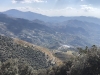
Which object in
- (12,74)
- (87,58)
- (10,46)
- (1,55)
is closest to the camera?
(87,58)

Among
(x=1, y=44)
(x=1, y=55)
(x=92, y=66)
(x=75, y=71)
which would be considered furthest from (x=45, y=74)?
(x=1, y=44)

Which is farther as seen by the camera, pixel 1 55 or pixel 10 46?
pixel 10 46

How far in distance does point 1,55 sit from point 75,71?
Result: 102 metres

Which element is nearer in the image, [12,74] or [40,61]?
[12,74]

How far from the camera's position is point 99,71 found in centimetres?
5731

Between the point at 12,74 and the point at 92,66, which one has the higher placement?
the point at 92,66

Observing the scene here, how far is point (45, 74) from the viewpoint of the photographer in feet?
294

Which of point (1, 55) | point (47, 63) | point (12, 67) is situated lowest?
point (47, 63)

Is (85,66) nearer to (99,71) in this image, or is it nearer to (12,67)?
(99,71)

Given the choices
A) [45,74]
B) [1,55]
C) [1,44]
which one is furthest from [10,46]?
[45,74]

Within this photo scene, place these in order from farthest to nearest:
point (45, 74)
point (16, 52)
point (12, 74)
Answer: point (16, 52) → point (45, 74) → point (12, 74)

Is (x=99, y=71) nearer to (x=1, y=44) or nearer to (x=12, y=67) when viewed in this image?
(x=12, y=67)

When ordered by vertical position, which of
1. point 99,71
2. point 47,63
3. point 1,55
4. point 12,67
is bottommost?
point 47,63

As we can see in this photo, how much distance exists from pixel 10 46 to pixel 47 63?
36.3 m
